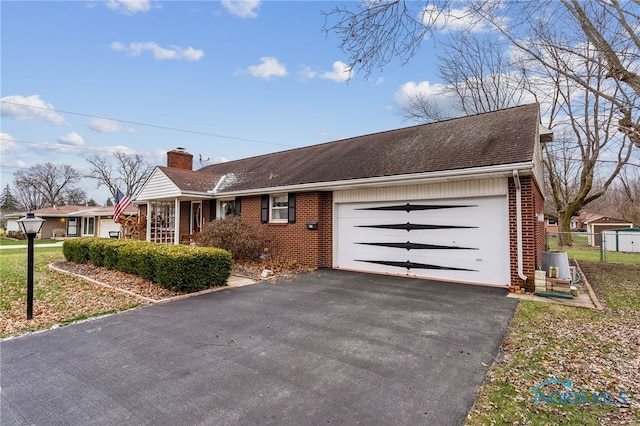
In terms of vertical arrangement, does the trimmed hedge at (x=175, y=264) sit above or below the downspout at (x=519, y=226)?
below

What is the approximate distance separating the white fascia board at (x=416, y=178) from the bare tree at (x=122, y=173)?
38.9 metres

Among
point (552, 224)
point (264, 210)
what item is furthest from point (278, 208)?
point (552, 224)

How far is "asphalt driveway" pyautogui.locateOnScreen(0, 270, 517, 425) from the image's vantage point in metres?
2.71

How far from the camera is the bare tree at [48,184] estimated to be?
4619 cm

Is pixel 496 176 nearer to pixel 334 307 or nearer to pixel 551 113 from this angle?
pixel 334 307

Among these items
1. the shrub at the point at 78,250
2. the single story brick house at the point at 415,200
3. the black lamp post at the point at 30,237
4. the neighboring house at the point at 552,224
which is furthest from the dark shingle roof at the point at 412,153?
the neighboring house at the point at 552,224

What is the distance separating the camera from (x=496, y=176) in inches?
288

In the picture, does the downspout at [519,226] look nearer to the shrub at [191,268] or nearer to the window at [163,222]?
the shrub at [191,268]

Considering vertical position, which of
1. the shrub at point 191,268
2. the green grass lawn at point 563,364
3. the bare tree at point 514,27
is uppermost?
the bare tree at point 514,27

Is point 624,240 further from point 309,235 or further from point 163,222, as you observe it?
point 163,222

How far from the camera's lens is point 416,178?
318 inches

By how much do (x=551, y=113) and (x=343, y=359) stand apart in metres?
20.3

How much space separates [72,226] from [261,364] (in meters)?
35.9

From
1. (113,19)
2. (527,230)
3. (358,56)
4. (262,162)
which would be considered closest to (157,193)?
(262,162)
